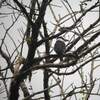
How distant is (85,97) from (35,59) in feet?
9.12

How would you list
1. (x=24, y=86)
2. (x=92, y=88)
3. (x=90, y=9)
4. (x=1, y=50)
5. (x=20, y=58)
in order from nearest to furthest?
1. (x=90, y=9)
2. (x=20, y=58)
3. (x=1, y=50)
4. (x=24, y=86)
5. (x=92, y=88)

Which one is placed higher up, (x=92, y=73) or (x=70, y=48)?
(x=70, y=48)

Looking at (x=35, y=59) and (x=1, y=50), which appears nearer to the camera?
(x=35, y=59)

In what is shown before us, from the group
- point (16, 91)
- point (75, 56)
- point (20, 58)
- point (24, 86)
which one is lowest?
point (24, 86)

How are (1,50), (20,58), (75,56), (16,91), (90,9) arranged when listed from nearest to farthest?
(75,56)
(90,9)
(16,91)
(20,58)
(1,50)

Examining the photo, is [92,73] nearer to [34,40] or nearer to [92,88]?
[92,88]

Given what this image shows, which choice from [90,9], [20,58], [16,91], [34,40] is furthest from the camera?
[20,58]

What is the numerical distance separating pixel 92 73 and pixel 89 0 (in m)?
3.06

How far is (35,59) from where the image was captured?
3762mm

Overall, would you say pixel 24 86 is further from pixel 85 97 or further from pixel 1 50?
pixel 85 97

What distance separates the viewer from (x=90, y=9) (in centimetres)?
364

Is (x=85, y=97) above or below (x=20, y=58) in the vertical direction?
below

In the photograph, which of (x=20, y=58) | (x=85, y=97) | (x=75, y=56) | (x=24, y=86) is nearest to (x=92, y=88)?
(x=85, y=97)

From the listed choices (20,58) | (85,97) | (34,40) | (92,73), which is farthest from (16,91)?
(92,73)
